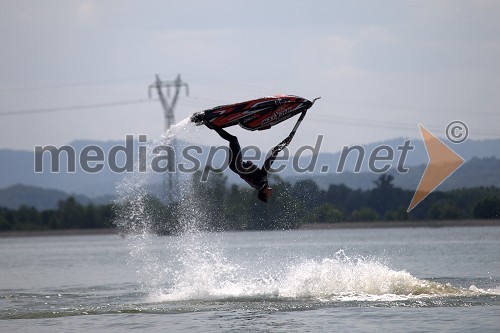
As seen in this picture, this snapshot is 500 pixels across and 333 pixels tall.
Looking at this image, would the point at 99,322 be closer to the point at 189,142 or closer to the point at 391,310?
the point at 189,142

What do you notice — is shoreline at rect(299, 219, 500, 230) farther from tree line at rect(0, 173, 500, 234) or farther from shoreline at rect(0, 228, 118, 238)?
shoreline at rect(0, 228, 118, 238)

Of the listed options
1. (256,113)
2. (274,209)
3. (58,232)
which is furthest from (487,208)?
(256,113)

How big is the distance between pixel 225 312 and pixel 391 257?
68.9 ft

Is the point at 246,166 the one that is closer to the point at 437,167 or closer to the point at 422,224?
the point at 437,167

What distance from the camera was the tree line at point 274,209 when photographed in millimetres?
31719

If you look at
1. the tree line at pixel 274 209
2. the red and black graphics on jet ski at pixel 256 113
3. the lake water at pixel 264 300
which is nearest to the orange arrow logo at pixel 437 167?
the tree line at pixel 274 209

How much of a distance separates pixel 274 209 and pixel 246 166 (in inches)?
1222

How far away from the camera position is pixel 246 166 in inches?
906

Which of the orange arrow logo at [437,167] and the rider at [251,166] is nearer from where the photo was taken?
the rider at [251,166]

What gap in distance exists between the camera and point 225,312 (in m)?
23.0

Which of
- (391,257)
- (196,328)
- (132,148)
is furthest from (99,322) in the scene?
(391,257)

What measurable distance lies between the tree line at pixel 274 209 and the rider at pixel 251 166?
5.42m

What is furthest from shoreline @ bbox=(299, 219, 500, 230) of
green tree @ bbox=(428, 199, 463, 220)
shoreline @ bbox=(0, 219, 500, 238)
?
green tree @ bbox=(428, 199, 463, 220)

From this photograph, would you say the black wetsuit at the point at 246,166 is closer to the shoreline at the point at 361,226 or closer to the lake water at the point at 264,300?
the lake water at the point at 264,300
